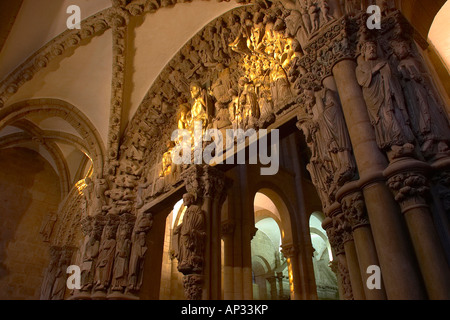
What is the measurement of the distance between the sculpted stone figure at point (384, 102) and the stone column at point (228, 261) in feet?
15.8

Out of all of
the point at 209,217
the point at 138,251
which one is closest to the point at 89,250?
the point at 138,251

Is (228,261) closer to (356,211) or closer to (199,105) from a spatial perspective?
(199,105)

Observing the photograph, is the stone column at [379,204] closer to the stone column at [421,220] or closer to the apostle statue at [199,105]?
the stone column at [421,220]

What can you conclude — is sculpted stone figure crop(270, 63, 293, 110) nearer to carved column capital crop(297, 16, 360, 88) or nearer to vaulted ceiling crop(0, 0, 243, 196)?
carved column capital crop(297, 16, 360, 88)

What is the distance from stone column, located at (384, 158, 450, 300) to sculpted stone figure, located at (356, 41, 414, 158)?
155mm

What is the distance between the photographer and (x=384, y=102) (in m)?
2.86

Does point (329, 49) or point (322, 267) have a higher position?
point (322, 267)

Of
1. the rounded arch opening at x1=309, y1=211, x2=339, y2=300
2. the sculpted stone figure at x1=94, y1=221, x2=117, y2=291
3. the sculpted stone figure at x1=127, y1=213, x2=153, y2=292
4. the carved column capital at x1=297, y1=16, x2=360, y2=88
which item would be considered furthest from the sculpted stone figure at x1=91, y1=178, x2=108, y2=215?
the rounded arch opening at x1=309, y1=211, x2=339, y2=300

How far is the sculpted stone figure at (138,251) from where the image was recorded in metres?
5.99

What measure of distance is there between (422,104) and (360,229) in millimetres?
1163

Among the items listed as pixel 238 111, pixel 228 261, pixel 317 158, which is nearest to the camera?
pixel 317 158

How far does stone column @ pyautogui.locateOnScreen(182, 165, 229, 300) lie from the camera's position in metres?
4.67

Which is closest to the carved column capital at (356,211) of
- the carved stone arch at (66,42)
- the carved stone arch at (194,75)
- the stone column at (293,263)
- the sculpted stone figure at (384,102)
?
the sculpted stone figure at (384,102)

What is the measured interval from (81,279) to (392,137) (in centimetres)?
582
